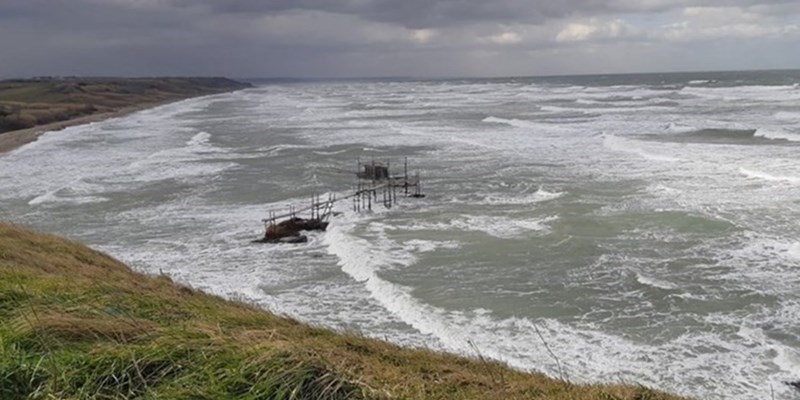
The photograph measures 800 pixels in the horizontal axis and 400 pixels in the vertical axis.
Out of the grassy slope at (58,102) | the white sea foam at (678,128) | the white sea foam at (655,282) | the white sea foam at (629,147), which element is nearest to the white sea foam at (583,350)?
A: the white sea foam at (655,282)

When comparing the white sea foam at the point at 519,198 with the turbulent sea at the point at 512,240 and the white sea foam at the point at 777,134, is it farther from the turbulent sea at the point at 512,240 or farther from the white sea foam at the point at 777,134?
the white sea foam at the point at 777,134

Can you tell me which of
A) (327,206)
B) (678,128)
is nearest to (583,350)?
(327,206)

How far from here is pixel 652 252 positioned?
21.4 m

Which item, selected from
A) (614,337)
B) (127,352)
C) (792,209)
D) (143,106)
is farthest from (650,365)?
(143,106)

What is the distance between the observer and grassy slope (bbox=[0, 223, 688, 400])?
17.9 feet

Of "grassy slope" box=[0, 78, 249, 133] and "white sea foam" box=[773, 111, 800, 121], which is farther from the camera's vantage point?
"grassy slope" box=[0, 78, 249, 133]

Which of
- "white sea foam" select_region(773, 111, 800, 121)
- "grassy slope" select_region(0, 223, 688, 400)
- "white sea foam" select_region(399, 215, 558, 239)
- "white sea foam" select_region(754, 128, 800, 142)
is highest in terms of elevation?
"grassy slope" select_region(0, 223, 688, 400)

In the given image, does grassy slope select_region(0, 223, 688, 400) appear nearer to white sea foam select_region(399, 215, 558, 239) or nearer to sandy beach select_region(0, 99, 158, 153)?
white sea foam select_region(399, 215, 558, 239)

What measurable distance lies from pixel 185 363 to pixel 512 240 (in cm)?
1817

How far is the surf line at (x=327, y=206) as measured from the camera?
Answer: 25.1 m

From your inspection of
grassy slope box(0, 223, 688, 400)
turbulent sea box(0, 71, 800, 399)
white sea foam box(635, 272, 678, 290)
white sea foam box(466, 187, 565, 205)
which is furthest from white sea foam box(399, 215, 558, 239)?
grassy slope box(0, 223, 688, 400)

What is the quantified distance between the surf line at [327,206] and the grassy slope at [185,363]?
52.9 ft

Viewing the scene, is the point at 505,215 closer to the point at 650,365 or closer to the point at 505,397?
the point at 650,365

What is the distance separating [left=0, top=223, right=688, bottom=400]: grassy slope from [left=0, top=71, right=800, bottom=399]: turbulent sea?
4.29 meters
